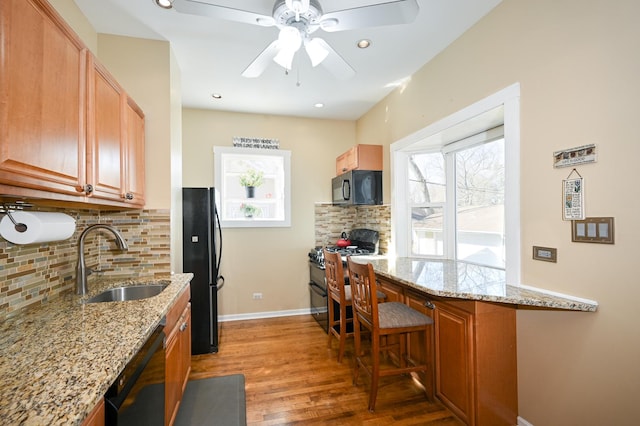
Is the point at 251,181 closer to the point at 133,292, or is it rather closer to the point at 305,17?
the point at 133,292

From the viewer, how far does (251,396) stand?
2.21 metres

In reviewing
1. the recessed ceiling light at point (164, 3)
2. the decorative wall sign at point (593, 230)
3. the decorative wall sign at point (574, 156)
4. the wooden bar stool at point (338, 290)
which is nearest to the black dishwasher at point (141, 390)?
the wooden bar stool at point (338, 290)

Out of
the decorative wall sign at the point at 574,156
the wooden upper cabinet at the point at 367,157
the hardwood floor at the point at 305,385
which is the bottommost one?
the hardwood floor at the point at 305,385

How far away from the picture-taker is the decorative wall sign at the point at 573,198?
1519mm

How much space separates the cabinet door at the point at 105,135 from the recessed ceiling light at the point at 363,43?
1843 mm

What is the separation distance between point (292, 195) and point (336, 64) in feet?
7.80

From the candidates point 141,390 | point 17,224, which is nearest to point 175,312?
point 141,390

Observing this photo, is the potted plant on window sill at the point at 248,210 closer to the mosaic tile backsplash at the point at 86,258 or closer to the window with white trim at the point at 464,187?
the mosaic tile backsplash at the point at 86,258

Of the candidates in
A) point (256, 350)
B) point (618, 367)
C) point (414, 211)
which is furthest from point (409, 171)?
point (256, 350)

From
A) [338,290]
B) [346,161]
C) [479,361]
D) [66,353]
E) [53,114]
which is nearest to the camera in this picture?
[66,353]

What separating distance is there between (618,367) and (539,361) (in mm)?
407

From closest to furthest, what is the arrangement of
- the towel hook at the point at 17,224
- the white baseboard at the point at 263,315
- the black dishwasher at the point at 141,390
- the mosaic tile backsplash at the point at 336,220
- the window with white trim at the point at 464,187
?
1. the black dishwasher at the point at 141,390
2. the towel hook at the point at 17,224
3. the window with white trim at the point at 464,187
4. the white baseboard at the point at 263,315
5. the mosaic tile backsplash at the point at 336,220

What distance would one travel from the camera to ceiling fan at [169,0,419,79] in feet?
4.75

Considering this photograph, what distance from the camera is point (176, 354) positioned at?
1.82 meters
